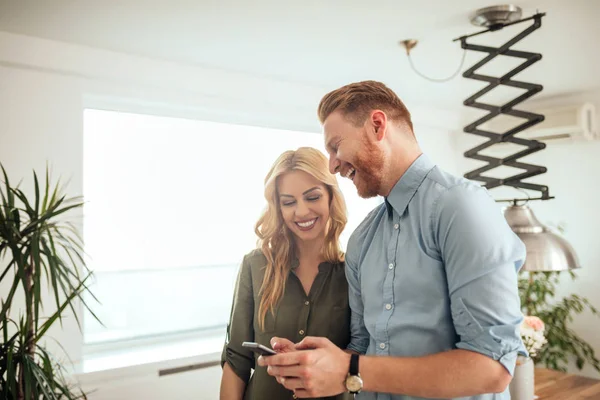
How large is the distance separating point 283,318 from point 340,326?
0.72 feet

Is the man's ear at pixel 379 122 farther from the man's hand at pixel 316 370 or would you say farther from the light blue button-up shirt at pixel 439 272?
the man's hand at pixel 316 370

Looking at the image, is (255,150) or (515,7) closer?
(515,7)

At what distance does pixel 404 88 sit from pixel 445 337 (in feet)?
10.00

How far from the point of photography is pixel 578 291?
4.65 meters

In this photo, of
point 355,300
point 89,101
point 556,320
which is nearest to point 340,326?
point 355,300

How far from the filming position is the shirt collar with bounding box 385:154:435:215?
1.42 metres

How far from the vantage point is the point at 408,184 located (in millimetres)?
1429

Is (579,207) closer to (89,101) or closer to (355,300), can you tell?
(355,300)

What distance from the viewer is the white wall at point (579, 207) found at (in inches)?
179

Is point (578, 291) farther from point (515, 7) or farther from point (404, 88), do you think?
point (515, 7)

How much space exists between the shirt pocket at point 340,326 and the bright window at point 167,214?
2.08 meters

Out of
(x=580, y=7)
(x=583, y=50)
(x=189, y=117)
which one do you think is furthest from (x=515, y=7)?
(x=189, y=117)

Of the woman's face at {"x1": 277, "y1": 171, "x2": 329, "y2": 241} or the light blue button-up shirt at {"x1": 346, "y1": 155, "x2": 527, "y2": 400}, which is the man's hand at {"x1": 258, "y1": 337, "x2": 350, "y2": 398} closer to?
the light blue button-up shirt at {"x1": 346, "y1": 155, "x2": 527, "y2": 400}

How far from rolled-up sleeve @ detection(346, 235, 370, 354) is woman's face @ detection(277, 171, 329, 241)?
482 millimetres
